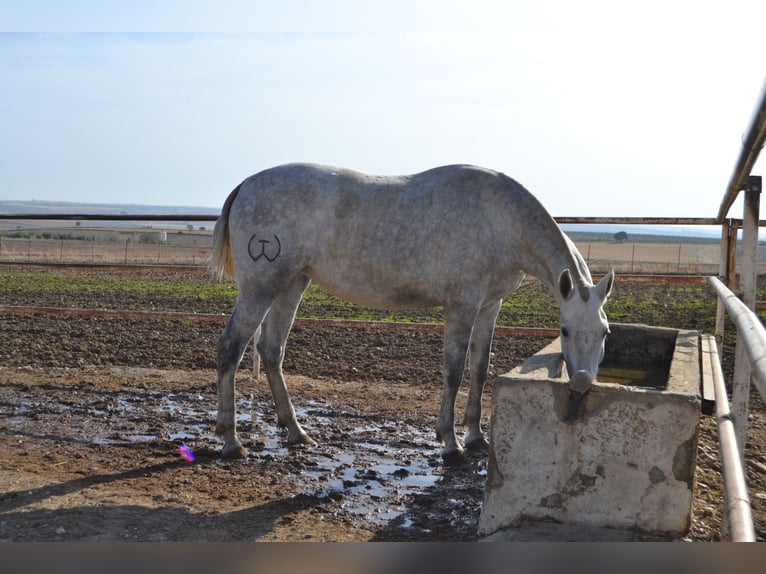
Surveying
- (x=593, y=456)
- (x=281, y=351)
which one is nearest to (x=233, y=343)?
(x=281, y=351)

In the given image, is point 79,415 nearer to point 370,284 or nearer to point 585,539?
point 370,284

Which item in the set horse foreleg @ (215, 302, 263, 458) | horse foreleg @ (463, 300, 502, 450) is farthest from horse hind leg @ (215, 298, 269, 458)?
horse foreleg @ (463, 300, 502, 450)

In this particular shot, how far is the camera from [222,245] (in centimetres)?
511

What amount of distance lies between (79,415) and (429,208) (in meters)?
2.90

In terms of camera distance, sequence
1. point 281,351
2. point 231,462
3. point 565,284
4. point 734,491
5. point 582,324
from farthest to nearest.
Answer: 1. point 281,351
2. point 231,462
3. point 565,284
4. point 582,324
5. point 734,491

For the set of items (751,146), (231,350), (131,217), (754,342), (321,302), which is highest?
(751,146)

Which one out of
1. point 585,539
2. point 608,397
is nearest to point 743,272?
point 608,397

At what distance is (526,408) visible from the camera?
307cm

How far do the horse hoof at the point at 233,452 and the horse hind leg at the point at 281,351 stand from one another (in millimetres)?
392

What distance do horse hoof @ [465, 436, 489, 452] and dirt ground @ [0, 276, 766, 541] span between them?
0.51 ft

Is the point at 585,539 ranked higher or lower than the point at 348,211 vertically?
lower

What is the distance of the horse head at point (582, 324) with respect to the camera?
386 centimetres

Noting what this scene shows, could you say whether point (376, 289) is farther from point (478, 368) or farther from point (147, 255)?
point (147, 255)

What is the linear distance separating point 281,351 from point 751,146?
134 inches
